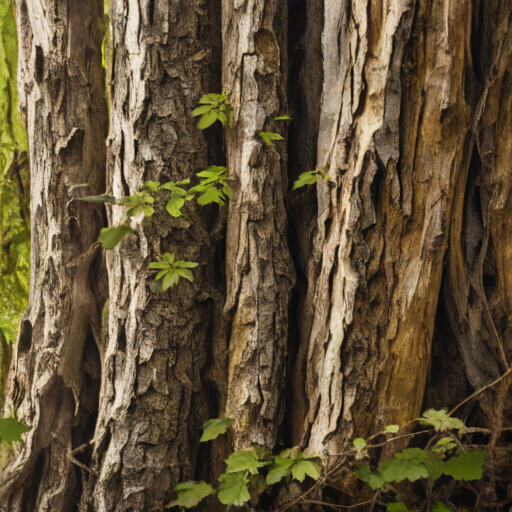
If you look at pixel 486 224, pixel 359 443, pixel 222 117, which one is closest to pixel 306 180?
pixel 222 117

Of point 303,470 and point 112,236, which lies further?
point 112,236

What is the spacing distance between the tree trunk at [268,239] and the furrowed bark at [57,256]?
12mm

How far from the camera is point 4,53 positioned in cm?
294

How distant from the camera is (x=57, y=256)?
2484 mm

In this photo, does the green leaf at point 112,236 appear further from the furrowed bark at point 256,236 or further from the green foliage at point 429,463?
the green foliage at point 429,463

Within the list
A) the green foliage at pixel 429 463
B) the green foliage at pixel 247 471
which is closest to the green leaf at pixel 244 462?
the green foliage at pixel 247 471

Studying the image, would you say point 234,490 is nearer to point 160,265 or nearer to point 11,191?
point 160,265

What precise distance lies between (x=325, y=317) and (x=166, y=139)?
1.19m

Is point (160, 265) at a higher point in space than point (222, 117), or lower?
lower

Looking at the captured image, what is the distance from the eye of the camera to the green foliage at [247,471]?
200 centimetres

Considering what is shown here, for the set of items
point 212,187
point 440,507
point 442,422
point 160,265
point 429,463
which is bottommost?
point 440,507

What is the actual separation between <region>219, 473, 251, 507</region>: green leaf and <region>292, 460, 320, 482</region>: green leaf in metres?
0.22

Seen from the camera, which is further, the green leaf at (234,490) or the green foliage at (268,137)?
the green foliage at (268,137)

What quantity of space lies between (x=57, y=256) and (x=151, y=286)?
23.8 inches
